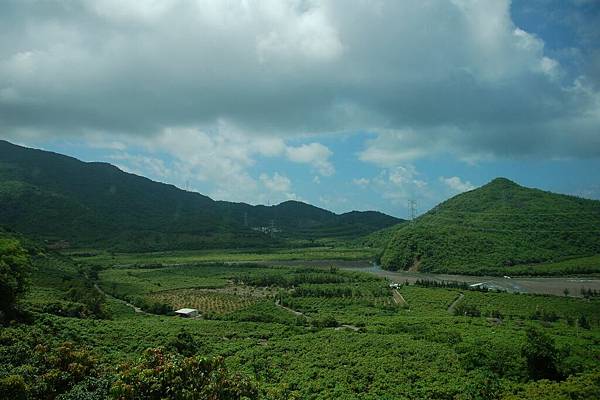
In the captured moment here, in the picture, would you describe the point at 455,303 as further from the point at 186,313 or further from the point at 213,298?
the point at 186,313

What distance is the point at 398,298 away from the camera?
98312 mm

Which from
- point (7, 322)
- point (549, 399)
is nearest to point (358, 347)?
point (549, 399)

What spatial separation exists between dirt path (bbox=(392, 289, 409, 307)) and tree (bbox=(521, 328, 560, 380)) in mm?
45861

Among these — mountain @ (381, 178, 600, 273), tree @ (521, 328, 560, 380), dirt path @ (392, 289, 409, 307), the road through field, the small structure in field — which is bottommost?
the small structure in field

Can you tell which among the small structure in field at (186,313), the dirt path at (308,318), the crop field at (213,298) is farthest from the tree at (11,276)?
the dirt path at (308,318)

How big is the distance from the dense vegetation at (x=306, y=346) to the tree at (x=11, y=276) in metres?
2.61

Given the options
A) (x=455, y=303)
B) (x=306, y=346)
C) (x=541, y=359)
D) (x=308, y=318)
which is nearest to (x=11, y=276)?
(x=306, y=346)

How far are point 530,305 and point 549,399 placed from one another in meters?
65.3

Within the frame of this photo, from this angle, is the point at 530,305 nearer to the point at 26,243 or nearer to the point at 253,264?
the point at 253,264

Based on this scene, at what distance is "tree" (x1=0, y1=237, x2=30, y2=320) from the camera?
4388 cm

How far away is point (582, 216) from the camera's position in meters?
176

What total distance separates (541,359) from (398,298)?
2196 inches

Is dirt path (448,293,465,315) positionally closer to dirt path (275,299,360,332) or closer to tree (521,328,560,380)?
dirt path (275,299,360,332)

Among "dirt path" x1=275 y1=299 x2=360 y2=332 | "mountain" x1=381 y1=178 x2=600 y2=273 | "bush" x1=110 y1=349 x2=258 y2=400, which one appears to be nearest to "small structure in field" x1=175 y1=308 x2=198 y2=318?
"dirt path" x1=275 y1=299 x2=360 y2=332
